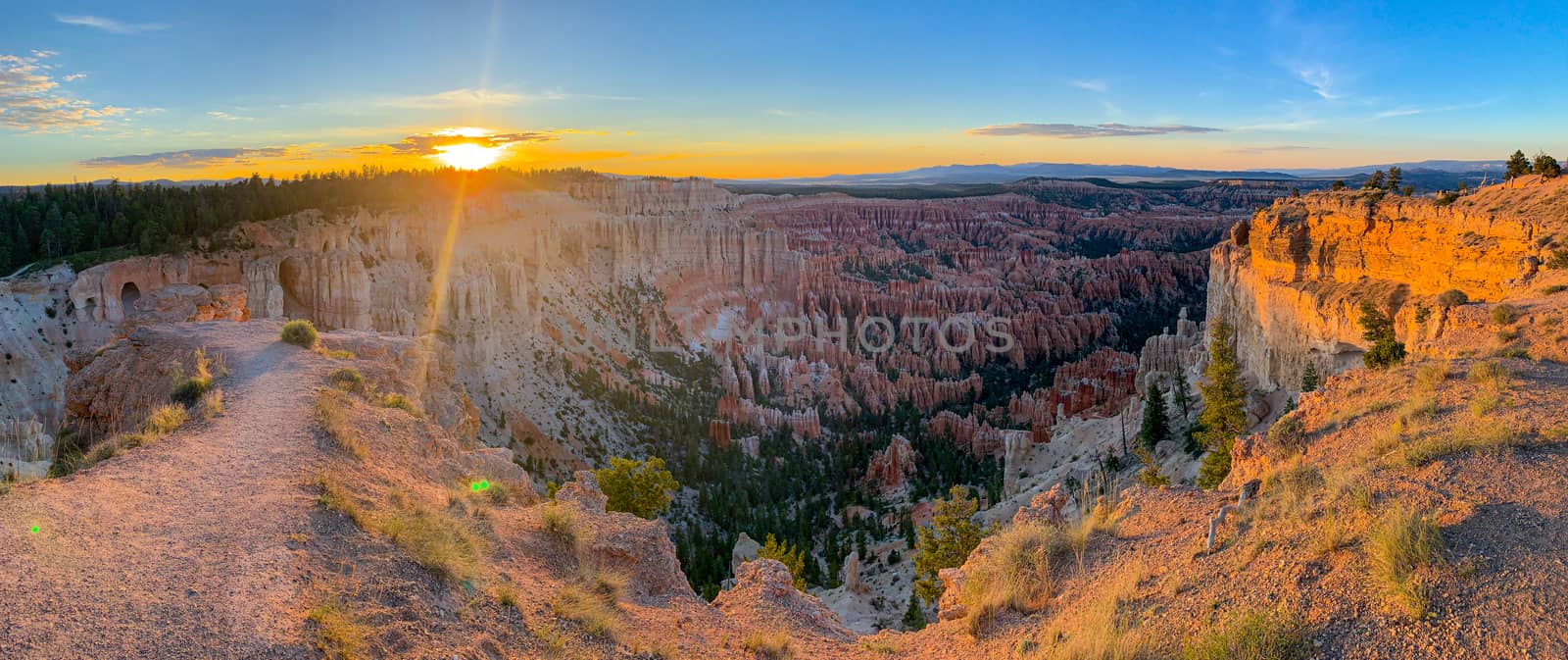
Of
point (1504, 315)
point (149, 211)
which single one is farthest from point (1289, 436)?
point (149, 211)

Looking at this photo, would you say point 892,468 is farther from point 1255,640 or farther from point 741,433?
point 1255,640

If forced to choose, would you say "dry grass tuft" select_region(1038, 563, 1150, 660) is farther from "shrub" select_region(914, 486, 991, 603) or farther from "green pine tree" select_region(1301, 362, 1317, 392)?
"green pine tree" select_region(1301, 362, 1317, 392)

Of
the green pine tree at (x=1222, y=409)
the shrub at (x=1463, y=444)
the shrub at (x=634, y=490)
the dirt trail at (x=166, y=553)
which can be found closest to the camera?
the dirt trail at (x=166, y=553)

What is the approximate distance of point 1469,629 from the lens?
458 centimetres

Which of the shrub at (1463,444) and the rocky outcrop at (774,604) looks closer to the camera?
the shrub at (1463,444)

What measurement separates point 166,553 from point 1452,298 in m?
20.0

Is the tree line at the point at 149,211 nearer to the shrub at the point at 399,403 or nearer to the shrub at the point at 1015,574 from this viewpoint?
the shrub at the point at 399,403

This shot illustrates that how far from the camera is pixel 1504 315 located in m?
11.7

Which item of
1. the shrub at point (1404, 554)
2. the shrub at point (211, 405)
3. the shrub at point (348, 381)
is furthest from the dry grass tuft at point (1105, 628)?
the shrub at point (348, 381)

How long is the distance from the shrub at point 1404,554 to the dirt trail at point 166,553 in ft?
22.8

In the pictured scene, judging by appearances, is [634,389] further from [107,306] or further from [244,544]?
[244,544]

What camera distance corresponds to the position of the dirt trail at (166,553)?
4.93m

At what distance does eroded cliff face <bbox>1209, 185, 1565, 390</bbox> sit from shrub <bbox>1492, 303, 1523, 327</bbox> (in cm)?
94

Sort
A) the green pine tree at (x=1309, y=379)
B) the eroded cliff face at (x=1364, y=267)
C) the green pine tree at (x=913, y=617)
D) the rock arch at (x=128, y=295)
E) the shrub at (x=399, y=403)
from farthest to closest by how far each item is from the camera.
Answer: the rock arch at (x=128, y=295)
the green pine tree at (x=1309, y=379)
the green pine tree at (x=913, y=617)
the eroded cliff face at (x=1364, y=267)
the shrub at (x=399, y=403)
